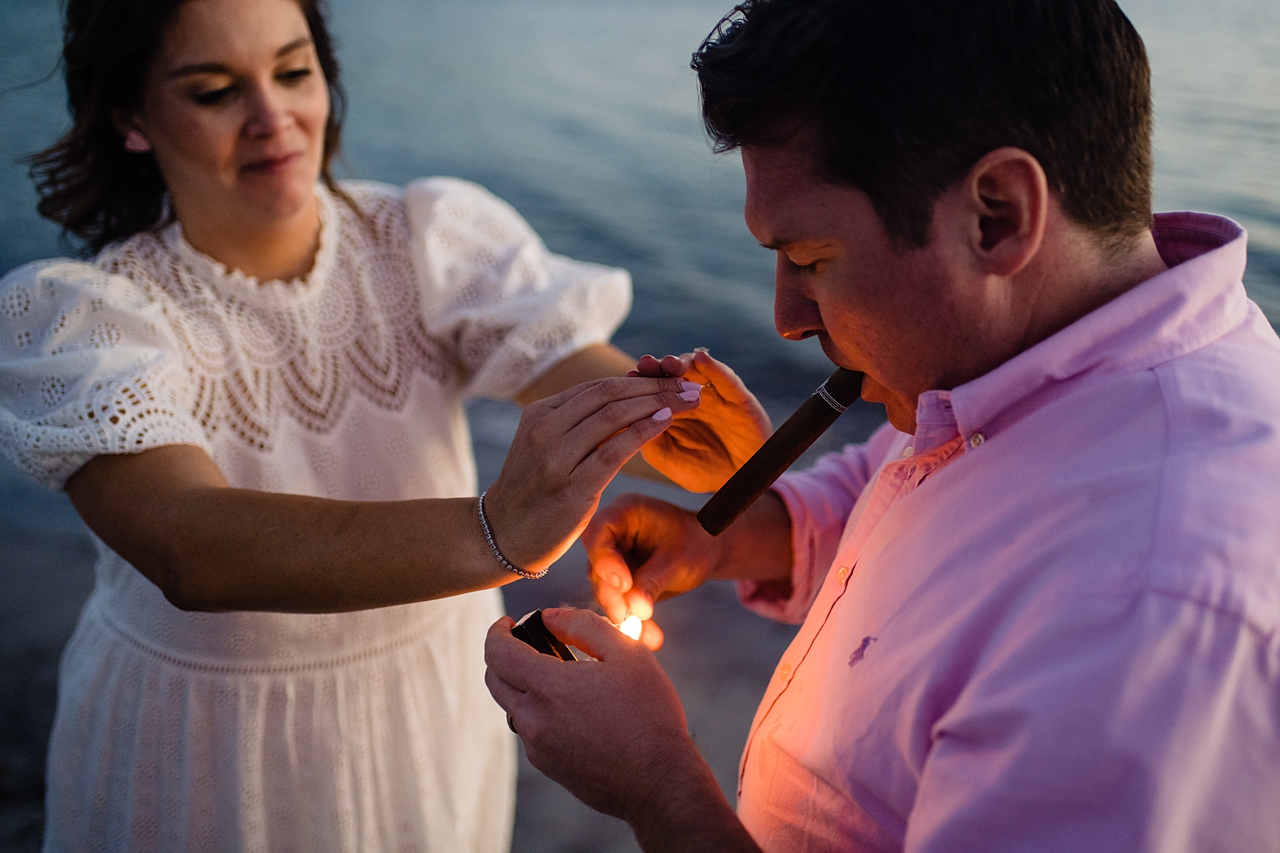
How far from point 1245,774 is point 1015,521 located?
346 millimetres

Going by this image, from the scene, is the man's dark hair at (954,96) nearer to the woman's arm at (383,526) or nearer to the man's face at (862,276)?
the man's face at (862,276)

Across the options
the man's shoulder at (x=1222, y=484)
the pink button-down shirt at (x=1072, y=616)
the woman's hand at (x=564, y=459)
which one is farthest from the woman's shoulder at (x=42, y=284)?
the man's shoulder at (x=1222, y=484)

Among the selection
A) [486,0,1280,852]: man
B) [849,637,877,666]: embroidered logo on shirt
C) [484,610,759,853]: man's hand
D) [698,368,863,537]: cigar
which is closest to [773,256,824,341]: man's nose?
[486,0,1280,852]: man

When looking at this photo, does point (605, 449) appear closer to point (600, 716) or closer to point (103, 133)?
point (600, 716)

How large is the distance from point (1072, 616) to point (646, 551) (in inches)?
41.5

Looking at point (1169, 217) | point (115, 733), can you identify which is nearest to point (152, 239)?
point (115, 733)

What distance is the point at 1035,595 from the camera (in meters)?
0.99

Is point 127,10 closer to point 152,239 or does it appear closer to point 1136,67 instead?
point 152,239

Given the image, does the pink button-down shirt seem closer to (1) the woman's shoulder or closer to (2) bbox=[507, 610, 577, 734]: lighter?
(2) bbox=[507, 610, 577, 734]: lighter

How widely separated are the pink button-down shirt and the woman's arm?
17.4 inches

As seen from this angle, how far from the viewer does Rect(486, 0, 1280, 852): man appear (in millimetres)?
873

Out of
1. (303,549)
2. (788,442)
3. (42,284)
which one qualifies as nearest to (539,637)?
(303,549)

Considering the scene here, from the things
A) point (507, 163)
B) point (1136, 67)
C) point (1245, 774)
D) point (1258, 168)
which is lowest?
point (507, 163)

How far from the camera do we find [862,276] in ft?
3.91
